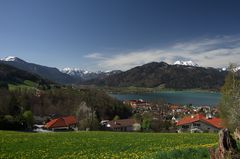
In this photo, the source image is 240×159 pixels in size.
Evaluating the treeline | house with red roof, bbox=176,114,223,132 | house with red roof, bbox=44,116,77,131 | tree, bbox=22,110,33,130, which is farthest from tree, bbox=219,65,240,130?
the treeline

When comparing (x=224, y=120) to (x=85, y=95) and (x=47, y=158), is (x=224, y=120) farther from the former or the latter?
(x=85, y=95)

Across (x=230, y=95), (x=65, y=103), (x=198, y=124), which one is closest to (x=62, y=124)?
(x=198, y=124)

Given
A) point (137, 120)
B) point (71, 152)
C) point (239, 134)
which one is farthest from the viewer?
point (137, 120)

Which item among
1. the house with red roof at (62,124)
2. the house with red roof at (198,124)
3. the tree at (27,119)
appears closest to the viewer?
the tree at (27,119)

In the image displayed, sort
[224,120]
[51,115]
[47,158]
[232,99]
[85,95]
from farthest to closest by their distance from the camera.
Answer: [85,95], [51,115], [224,120], [232,99], [47,158]

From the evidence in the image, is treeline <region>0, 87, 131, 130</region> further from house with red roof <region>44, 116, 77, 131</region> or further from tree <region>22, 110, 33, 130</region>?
tree <region>22, 110, 33, 130</region>

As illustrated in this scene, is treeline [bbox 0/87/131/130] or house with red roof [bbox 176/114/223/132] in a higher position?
treeline [bbox 0/87/131/130]

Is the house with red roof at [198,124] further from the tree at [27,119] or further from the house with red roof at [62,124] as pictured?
the tree at [27,119]

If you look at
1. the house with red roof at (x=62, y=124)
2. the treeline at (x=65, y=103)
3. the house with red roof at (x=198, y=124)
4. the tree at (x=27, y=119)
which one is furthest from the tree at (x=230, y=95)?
the treeline at (x=65, y=103)

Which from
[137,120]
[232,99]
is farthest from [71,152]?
[137,120]

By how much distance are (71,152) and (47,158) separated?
237cm

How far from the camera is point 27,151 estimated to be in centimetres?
1966

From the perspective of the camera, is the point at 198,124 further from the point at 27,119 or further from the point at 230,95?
the point at 230,95

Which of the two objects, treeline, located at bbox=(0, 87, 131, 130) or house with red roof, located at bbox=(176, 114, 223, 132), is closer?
house with red roof, located at bbox=(176, 114, 223, 132)
